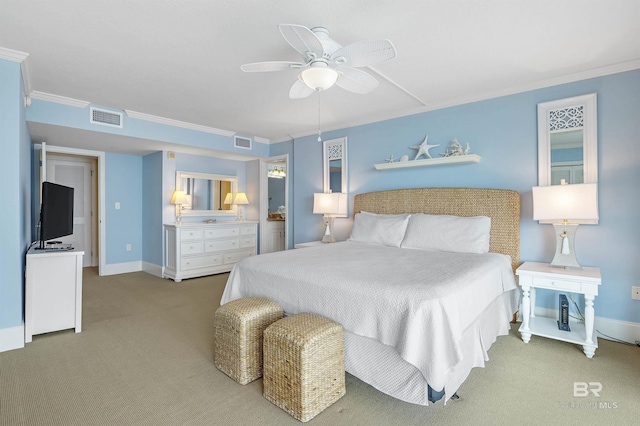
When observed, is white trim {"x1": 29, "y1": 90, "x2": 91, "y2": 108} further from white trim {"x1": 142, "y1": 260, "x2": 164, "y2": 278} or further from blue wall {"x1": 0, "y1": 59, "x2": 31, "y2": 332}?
white trim {"x1": 142, "y1": 260, "x2": 164, "y2": 278}

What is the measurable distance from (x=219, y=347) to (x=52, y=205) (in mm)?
2309

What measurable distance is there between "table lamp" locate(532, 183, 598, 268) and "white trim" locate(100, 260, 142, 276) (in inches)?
236

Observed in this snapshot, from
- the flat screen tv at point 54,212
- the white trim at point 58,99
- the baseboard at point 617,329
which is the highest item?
the white trim at point 58,99

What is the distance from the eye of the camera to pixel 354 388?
202cm

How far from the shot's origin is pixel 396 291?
1790mm

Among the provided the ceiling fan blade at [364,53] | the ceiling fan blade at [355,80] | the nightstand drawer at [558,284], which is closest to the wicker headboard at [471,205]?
the nightstand drawer at [558,284]

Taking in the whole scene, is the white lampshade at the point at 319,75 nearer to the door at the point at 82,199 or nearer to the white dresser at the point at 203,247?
the white dresser at the point at 203,247

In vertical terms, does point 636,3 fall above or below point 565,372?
above

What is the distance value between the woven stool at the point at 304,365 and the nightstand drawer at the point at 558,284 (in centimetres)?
184

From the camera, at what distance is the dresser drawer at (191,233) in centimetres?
494

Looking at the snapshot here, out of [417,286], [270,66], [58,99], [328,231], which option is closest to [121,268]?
[58,99]

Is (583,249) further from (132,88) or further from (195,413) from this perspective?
(132,88)

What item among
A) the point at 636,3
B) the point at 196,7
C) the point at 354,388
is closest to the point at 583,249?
the point at 636,3

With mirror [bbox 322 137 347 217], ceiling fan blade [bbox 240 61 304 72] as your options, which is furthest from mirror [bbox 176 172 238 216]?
ceiling fan blade [bbox 240 61 304 72]
